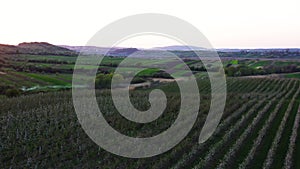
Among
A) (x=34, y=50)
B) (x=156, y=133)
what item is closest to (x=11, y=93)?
(x=156, y=133)

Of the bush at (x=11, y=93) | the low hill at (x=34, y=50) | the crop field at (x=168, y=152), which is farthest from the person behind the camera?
the low hill at (x=34, y=50)

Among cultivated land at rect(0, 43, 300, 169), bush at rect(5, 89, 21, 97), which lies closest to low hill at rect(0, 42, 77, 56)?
bush at rect(5, 89, 21, 97)

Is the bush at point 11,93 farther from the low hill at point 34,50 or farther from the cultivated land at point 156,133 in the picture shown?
the low hill at point 34,50

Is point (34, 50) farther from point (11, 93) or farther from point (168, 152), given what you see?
point (168, 152)

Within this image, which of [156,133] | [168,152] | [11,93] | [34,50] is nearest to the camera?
[168,152]

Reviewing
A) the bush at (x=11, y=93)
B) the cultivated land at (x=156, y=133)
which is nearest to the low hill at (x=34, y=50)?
the bush at (x=11, y=93)

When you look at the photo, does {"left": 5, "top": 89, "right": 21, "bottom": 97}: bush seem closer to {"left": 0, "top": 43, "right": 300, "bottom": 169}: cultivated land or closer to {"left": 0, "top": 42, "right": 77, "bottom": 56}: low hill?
{"left": 0, "top": 43, "right": 300, "bottom": 169}: cultivated land

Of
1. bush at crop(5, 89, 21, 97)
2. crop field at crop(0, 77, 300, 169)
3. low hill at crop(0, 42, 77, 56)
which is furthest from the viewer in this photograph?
low hill at crop(0, 42, 77, 56)

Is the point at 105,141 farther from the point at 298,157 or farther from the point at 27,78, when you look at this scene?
the point at 27,78

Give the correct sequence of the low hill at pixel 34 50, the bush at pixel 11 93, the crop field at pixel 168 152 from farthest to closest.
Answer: the low hill at pixel 34 50
the bush at pixel 11 93
the crop field at pixel 168 152

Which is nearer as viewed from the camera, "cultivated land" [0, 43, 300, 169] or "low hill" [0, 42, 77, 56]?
"cultivated land" [0, 43, 300, 169]

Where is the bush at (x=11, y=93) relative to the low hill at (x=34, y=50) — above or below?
below
